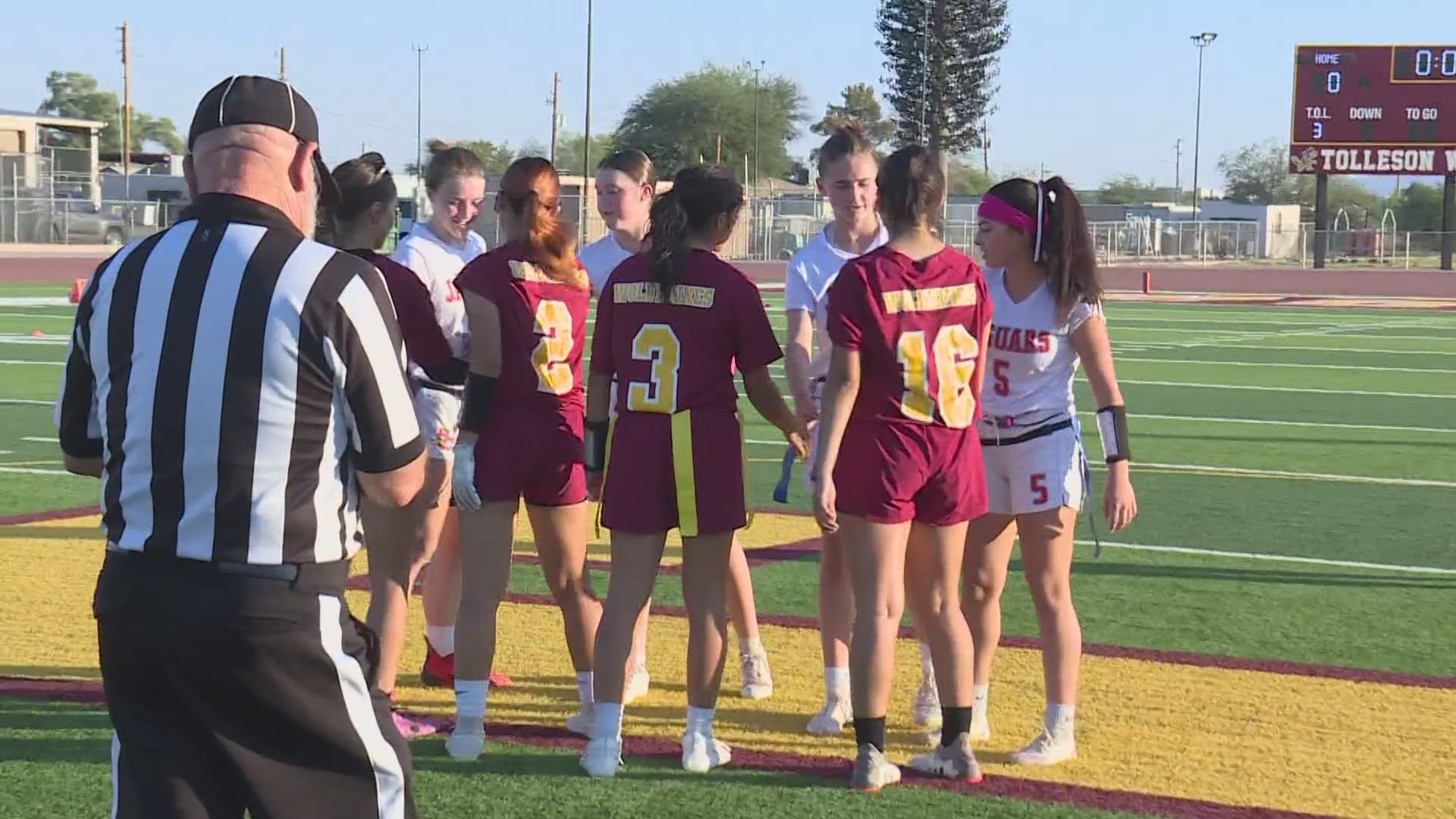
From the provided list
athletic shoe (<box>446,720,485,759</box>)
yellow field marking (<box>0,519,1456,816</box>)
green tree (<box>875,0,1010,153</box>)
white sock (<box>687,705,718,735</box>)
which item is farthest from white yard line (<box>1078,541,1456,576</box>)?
green tree (<box>875,0,1010,153</box>)

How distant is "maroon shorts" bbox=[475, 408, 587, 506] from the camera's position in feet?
17.0

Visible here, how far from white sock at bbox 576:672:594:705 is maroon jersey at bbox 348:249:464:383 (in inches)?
44.7

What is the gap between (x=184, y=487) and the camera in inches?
112

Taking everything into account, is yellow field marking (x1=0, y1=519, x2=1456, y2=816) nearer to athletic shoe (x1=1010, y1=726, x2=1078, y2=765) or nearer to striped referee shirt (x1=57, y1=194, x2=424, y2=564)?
athletic shoe (x1=1010, y1=726, x2=1078, y2=765)

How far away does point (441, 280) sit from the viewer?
5527 mm

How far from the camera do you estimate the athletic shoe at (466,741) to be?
5184mm

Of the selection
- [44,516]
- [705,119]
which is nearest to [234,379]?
[44,516]

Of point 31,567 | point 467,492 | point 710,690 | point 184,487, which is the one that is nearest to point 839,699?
point 710,690

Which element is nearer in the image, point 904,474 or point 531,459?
point 904,474

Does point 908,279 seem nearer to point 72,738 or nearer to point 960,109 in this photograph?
point 72,738

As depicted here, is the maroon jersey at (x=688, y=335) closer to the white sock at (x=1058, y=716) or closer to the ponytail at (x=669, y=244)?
the ponytail at (x=669, y=244)

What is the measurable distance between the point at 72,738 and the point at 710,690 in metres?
2.05

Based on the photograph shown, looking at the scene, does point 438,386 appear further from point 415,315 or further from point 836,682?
point 836,682

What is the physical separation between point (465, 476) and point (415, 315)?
527 mm
